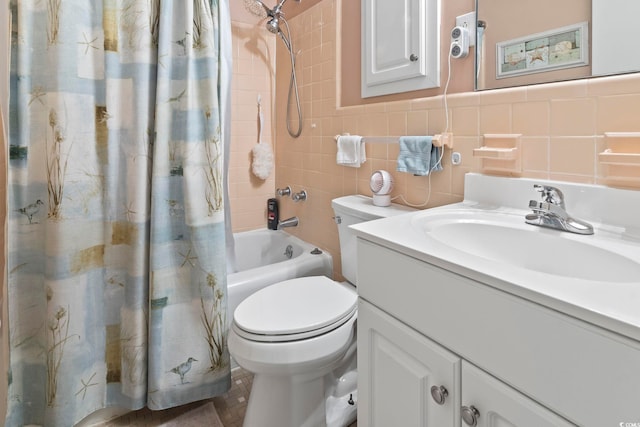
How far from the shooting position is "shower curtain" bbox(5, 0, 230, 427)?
1.21m

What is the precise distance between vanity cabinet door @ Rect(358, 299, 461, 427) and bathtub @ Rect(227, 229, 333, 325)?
74 cm

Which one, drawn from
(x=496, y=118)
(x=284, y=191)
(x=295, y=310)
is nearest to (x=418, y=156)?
(x=496, y=118)

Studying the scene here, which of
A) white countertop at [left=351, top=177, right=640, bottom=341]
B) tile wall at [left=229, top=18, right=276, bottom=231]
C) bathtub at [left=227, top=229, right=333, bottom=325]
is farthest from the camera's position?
tile wall at [left=229, top=18, right=276, bottom=231]

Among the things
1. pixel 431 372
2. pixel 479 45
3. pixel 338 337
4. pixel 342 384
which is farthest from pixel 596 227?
pixel 342 384

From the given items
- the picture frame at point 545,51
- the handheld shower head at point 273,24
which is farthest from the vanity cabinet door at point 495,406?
the handheld shower head at point 273,24

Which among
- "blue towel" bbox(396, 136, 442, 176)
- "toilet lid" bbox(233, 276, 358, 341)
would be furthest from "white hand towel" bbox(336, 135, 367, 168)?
"toilet lid" bbox(233, 276, 358, 341)

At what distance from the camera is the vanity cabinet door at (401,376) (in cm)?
73

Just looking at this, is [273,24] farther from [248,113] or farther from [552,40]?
[552,40]

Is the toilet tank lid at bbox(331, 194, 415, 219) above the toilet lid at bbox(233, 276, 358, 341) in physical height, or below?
above

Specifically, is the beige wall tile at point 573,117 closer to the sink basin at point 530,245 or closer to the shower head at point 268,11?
the sink basin at point 530,245

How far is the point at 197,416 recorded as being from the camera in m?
1.45

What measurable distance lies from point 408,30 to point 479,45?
317 millimetres

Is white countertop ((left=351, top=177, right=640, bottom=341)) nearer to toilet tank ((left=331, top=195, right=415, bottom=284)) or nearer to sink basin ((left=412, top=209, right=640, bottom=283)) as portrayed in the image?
sink basin ((left=412, top=209, right=640, bottom=283))

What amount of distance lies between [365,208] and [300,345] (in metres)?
0.58
